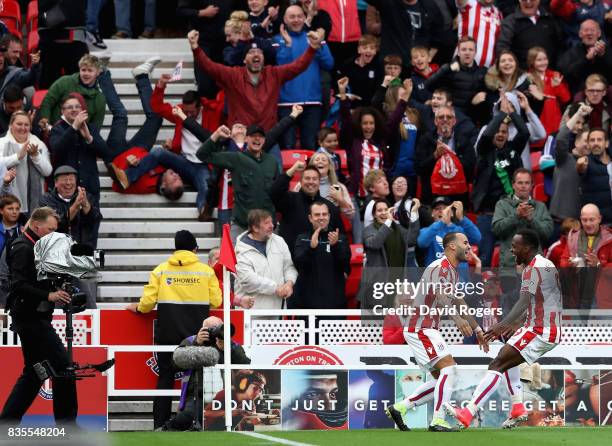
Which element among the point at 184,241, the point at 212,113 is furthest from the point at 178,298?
the point at 212,113

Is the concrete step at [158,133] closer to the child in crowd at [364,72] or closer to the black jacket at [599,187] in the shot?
the child in crowd at [364,72]

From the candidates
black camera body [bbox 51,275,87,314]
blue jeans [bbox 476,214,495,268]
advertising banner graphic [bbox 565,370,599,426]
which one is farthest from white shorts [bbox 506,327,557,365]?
black camera body [bbox 51,275,87,314]

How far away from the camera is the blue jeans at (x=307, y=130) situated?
66.9 feet

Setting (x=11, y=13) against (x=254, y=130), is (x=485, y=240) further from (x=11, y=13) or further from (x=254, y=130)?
(x=11, y=13)

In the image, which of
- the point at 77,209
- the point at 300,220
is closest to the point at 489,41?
the point at 300,220

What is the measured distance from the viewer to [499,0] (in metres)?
23.3

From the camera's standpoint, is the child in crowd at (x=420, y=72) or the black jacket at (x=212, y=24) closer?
the child in crowd at (x=420, y=72)

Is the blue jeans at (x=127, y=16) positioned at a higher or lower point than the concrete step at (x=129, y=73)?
higher

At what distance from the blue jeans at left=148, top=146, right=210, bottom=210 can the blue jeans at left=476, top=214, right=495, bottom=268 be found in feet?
11.7

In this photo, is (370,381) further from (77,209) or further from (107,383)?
(77,209)

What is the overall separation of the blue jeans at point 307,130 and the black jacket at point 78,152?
2.45 meters

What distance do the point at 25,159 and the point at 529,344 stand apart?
22.8 ft

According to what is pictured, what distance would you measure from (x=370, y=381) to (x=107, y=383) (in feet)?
8.90

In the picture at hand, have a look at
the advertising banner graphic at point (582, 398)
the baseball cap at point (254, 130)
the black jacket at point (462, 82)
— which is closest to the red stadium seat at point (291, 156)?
the baseball cap at point (254, 130)
